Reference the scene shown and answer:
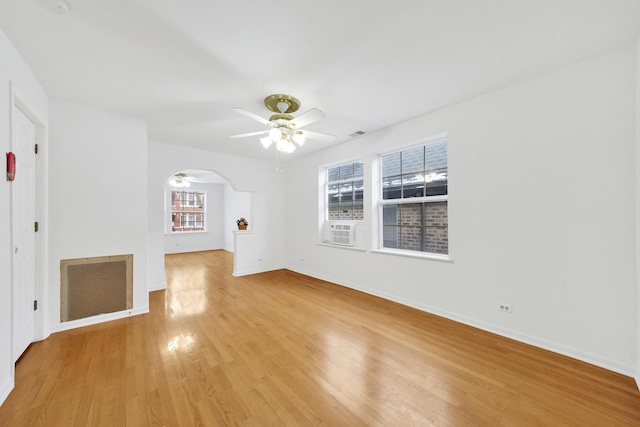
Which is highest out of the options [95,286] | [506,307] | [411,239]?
[411,239]

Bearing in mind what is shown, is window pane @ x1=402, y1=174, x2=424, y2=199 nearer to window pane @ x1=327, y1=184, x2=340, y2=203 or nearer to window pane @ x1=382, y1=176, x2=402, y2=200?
window pane @ x1=382, y1=176, x2=402, y2=200

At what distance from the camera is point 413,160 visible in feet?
12.3

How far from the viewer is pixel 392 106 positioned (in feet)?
10.2

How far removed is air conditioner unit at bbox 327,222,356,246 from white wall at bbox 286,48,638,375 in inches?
49.8

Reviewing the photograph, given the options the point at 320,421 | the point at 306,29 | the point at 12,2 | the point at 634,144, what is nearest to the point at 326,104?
the point at 306,29

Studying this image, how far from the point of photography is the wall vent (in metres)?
2.90

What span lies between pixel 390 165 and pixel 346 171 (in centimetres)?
107

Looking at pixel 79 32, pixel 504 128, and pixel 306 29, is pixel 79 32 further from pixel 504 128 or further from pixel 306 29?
pixel 504 128

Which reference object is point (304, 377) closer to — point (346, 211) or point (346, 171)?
point (346, 211)

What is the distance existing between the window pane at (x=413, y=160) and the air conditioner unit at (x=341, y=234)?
134 centimetres

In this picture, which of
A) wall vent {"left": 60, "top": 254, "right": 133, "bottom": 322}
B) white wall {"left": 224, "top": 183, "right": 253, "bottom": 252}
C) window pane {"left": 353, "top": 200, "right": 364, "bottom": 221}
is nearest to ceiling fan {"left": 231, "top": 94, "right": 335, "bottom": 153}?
window pane {"left": 353, "top": 200, "right": 364, "bottom": 221}

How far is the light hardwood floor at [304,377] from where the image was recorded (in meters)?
1.61

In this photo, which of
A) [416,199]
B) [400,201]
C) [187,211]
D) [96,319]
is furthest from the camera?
[187,211]

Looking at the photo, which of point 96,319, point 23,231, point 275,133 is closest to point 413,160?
point 275,133
